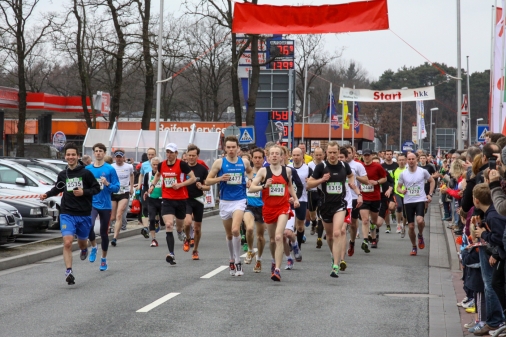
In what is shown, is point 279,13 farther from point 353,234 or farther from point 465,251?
point 465,251

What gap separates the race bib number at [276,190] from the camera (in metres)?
12.5

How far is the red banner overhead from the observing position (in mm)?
17391

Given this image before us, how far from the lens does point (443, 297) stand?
11.0 metres

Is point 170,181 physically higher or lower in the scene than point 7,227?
higher

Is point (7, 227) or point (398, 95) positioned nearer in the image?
point (7, 227)

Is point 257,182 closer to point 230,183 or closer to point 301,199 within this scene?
point 230,183

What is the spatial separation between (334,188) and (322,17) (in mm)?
5384

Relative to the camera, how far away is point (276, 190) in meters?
12.5

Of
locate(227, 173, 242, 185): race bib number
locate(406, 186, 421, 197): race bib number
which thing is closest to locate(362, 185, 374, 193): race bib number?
locate(406, 186, 421, 197): race bib number

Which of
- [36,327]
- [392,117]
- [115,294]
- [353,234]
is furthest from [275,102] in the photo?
[392,117]

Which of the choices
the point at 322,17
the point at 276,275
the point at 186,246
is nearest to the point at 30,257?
Result: the point at 186,246

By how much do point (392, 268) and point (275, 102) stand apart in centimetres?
2262

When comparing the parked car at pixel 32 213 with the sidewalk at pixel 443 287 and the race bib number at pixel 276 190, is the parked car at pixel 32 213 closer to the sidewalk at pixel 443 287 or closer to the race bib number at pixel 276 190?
the race bib number at pixel 276 190

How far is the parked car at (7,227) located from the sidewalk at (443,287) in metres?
7.53
